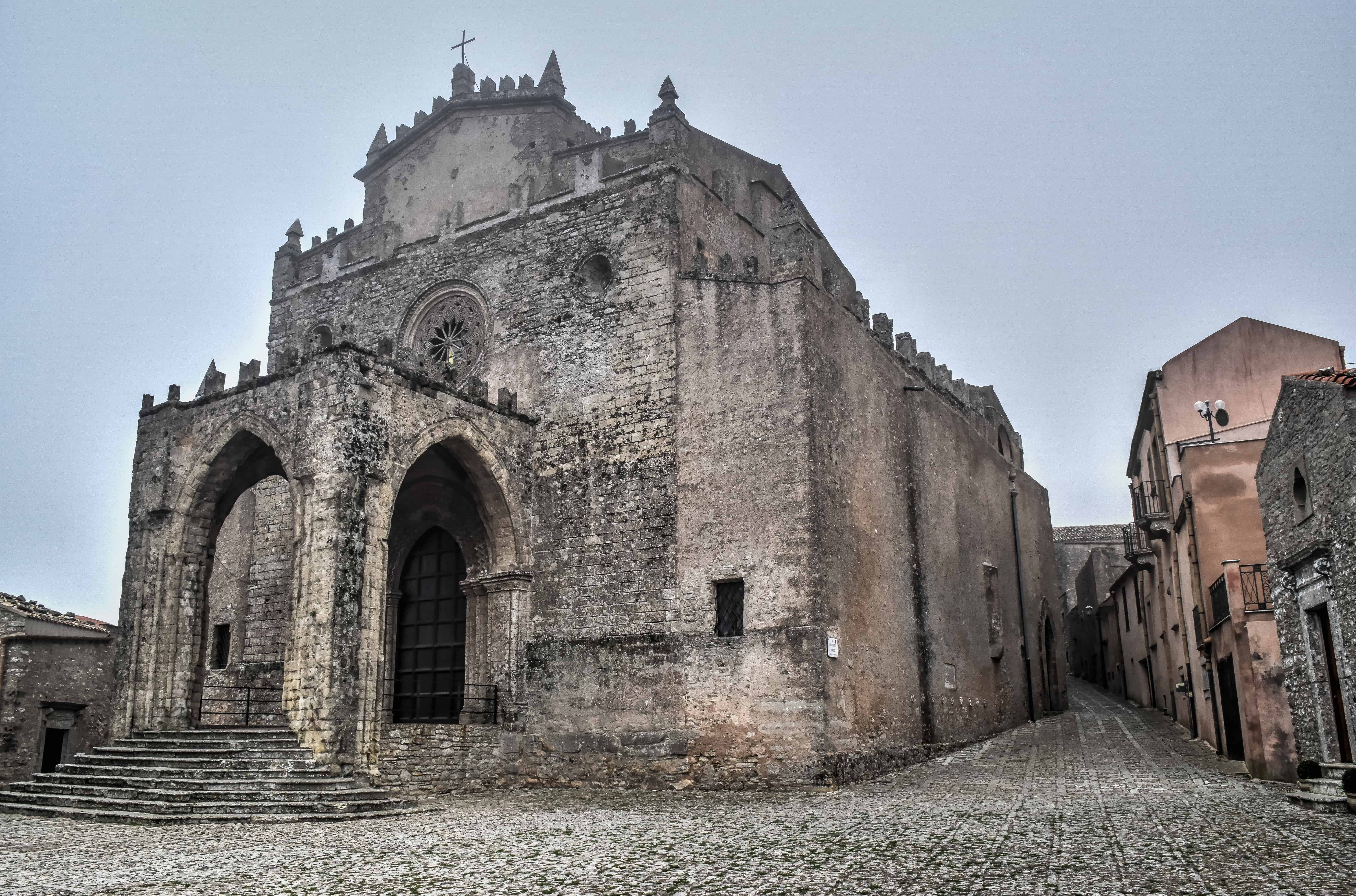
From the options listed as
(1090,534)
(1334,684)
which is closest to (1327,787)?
(1334,684)

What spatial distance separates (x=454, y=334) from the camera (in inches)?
696

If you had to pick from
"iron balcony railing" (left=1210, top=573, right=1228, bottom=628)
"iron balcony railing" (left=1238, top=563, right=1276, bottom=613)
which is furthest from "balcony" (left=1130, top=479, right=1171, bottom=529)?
"iron balcony railing" (left=1238, top=563, right=1276, bottom=613)

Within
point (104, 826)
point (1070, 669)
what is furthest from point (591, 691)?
point (1070, 669)

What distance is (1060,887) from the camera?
6367 mm

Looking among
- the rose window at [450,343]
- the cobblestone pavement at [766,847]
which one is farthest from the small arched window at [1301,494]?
the rose window at [450,343]

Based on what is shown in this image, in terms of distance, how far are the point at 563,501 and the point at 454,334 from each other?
4123mm

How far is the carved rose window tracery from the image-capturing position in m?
17.2

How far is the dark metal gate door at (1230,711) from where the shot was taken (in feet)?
49.1

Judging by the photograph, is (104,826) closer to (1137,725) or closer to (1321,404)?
(1321,404)

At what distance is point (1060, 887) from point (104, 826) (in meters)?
9.08

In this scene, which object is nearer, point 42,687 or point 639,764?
point 639,764

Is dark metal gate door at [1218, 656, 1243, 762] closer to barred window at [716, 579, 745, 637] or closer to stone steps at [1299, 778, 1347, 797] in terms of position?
stone steps at [1299, 778, 1347, 797]

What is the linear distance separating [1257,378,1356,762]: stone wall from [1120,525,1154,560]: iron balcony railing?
10.6 metres

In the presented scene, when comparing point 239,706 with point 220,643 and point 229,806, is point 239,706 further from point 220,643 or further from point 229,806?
point 229,806
